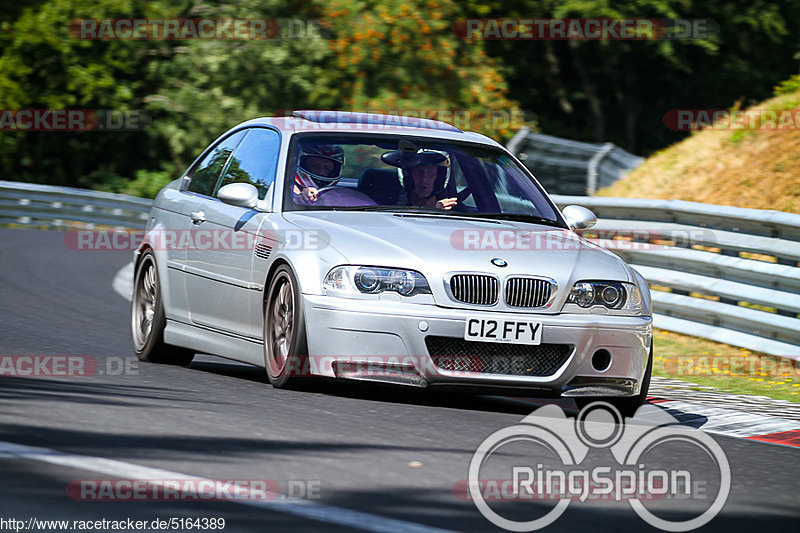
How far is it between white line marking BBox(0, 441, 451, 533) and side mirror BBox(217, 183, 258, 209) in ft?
9.73

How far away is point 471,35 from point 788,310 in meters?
22.5

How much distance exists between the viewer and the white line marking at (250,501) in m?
4.82

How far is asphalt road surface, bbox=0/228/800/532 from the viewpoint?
4941 mm

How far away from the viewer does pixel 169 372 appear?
9.07m

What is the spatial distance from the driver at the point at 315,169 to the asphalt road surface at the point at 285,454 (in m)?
1.16

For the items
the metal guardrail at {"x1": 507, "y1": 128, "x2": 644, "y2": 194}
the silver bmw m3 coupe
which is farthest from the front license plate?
the metal guardrail at {"x1": 507, "y1": 128, "x2": 644, "y2": 194}

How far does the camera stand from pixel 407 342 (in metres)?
7.53

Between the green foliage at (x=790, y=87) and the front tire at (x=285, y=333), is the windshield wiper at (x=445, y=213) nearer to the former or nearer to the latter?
the front tire at (x=285, y=333)

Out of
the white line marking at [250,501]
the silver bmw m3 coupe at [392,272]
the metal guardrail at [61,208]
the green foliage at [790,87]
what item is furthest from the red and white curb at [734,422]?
the metal guardrail at [61,208]

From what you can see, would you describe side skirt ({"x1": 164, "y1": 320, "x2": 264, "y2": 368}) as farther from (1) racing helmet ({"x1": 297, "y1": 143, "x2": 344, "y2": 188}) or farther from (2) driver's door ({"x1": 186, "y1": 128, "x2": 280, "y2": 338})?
(1) racing helmet ({"x1": 297, "y1": 143, "x2": 344, "y2": 188})

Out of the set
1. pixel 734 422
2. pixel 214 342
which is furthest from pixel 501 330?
pixel 214 342

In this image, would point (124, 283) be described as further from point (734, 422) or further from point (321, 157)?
point (734, 422)

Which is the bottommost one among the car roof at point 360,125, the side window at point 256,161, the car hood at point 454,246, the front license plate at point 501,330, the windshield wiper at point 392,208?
the front license plate at point 501,330

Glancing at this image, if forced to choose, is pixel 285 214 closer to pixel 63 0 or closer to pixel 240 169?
pixel 240 169
